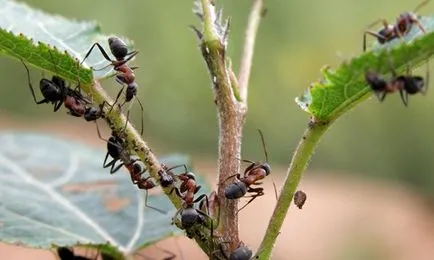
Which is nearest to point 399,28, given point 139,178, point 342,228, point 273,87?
point 139,178

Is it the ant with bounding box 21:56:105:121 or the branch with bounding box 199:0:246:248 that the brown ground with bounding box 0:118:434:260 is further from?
the branch with bounding box 199:0:246:248

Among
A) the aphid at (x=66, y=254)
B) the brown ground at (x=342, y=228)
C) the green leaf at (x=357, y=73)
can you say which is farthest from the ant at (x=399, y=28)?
the brown ground at (x=342, y=228)

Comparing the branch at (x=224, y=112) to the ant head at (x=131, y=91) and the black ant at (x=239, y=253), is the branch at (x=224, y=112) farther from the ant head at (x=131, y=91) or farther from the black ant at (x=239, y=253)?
the ant head at (x=131, y=91)

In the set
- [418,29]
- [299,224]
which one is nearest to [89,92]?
[418,29]

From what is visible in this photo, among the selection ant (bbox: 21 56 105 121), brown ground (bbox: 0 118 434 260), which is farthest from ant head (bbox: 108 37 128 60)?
brown ground (bbox: 0 118 434 260)

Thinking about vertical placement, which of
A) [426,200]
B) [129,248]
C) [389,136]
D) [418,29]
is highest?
[389,136]

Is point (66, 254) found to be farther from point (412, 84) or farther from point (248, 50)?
point (412, 84)

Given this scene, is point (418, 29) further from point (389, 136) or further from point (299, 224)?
point (389, 136)
